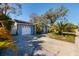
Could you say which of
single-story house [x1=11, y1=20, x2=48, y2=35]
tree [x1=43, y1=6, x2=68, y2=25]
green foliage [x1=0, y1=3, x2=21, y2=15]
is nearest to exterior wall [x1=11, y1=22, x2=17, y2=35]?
single-story house [x1=11, y1=20, x2=48, y2=35]

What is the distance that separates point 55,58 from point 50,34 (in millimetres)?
255

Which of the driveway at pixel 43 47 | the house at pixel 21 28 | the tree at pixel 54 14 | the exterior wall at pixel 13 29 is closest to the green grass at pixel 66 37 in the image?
the driveway at pixel 43 47

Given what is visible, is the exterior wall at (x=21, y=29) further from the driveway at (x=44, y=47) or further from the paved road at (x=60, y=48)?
the paved road at (x=60, y=48)

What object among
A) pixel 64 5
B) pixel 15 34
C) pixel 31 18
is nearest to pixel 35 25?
pixel 31 18

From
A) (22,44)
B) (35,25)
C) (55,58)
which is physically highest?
(35,25)

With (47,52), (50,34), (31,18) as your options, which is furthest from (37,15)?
(47,52)

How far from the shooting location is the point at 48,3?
2.13m

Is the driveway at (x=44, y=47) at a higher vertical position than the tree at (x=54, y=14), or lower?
lower

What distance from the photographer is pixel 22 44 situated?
2.12 meters

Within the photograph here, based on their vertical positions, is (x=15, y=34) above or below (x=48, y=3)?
below

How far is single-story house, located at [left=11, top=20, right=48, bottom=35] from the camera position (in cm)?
213

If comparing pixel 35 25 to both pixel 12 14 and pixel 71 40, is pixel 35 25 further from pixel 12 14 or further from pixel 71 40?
pixel 71 40

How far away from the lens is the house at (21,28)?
7.00ft

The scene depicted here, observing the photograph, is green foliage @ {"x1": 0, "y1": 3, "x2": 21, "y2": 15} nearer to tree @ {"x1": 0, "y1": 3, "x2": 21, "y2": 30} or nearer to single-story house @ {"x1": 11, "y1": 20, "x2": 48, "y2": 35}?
tree @ {"x1": 0, "y1": 3, "x2": 21, "y2": 30}
